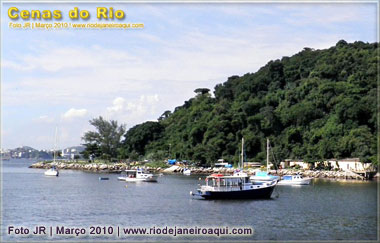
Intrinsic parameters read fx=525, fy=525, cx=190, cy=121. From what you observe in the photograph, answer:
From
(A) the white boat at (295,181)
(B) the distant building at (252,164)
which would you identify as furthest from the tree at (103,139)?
(A) the white boat at (295,181)

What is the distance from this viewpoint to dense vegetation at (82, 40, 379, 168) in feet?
331

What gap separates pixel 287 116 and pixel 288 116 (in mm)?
352

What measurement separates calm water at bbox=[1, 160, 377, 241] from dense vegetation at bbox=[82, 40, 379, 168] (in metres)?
38.8

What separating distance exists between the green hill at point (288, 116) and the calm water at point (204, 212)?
3912 centimetres

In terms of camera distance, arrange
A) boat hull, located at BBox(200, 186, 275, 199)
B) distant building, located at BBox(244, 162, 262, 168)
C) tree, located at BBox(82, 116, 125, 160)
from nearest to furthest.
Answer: boat hull, located at BBox(200, 186, 275, 199) < distant building, located at BBox(244, 162, 262, 168) < tree, located at BBox(82, 116, 125, 160)

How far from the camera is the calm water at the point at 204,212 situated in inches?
1332

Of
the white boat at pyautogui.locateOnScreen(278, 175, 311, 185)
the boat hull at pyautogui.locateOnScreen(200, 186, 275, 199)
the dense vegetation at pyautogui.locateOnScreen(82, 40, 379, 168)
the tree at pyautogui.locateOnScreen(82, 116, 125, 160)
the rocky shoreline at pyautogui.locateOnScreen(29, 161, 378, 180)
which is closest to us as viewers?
the boat hull at pyautogui.locateOnScreen(200, 186, 275, 199)

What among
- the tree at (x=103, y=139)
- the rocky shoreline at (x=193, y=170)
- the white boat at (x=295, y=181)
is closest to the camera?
the white boat at (x=295, y=181)

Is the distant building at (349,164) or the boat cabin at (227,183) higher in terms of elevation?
the distant building at (349,164)

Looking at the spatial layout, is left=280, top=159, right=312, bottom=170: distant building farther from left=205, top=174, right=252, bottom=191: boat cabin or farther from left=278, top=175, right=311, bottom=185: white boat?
left=205, top=174, right=252, bottom=191: boat cabin

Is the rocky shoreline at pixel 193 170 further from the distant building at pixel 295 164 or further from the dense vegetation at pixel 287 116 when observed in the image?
the dense vegetation at pixel 287 116

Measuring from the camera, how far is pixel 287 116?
115 meters

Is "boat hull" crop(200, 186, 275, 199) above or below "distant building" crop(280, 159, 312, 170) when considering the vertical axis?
below

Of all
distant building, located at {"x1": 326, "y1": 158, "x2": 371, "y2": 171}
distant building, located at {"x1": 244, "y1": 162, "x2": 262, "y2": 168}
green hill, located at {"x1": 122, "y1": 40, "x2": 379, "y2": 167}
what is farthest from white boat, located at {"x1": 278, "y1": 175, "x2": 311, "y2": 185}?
distant building, located at {"x1": 244, "y1": 162, "x2": 262, "y2": 168}
